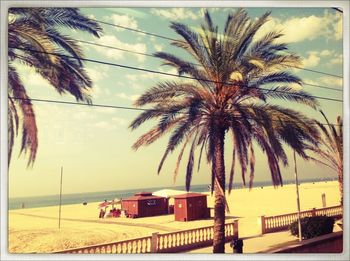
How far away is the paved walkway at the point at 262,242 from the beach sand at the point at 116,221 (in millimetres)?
140

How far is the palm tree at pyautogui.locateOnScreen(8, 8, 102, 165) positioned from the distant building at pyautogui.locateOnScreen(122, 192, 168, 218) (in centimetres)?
149

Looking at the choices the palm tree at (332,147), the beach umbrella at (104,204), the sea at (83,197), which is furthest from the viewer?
the palm tree at (332,147)

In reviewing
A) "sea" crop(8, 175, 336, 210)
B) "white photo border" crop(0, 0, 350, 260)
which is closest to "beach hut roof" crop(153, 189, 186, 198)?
"sea" crop(8, 175, 336, 210)

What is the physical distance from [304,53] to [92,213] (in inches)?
148

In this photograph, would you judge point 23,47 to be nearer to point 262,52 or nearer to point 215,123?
point 215,123

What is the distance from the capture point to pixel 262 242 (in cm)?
687

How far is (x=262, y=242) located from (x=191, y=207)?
114 centimetres

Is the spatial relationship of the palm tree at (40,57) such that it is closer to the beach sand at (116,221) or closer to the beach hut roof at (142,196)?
the beach sand at (116,221)

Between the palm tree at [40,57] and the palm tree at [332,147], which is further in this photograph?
the palm tree at [332,147]

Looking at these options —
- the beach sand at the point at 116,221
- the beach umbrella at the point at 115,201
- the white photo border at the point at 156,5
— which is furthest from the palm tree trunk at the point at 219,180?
the beach umbrella at the point at 115,201

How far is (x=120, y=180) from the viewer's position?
6.84 m

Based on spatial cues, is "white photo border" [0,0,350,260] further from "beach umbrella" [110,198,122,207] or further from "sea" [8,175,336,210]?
"beach umbrella" [110,198,122,207]

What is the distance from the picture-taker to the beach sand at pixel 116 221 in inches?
259

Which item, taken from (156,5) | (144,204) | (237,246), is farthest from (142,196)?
(156,5)
